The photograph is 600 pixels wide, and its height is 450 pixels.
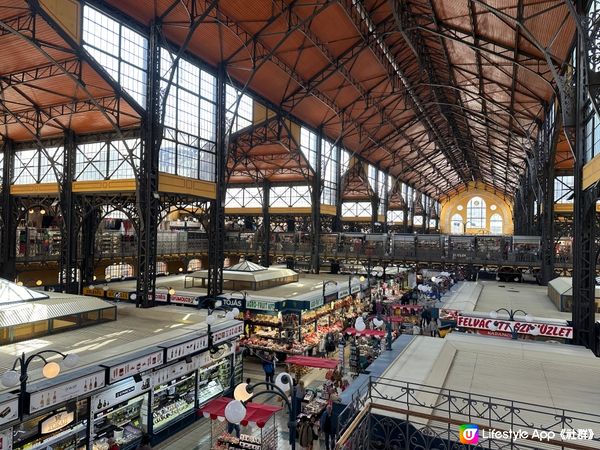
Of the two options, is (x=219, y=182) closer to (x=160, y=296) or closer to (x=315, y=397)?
(x=160, y=296)

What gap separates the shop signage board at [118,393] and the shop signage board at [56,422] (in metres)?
0.55

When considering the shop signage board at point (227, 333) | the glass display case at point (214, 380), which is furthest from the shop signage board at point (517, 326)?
the glass display case at point (214, 380)

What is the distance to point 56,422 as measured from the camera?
31.4ft

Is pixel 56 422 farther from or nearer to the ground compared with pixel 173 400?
farther from the ground

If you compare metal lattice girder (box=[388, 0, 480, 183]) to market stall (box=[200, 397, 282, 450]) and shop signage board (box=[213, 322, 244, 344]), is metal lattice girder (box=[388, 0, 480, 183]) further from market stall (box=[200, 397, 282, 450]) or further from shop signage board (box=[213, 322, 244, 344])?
market stall (box=[200, 397, 282, 450])

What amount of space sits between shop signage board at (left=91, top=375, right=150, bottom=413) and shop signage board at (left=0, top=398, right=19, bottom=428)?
2189 mm

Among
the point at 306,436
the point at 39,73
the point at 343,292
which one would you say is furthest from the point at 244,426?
the point at 39,73

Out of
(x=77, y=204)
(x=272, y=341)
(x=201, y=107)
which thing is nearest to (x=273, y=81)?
(x=201, y=107)

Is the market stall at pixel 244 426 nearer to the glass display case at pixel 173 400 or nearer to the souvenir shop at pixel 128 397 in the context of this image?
the glass display case at pixel 173 400

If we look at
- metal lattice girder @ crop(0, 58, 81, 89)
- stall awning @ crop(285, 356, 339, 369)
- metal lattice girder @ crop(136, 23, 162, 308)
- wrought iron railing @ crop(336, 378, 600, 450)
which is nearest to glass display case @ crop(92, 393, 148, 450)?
stall awning @ crop(285, 356, 339, 369)

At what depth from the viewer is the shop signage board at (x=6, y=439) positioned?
829cm

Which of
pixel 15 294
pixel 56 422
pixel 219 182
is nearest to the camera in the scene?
pixel 56 422

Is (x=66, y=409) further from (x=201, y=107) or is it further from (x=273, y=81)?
(x=273, y=81)

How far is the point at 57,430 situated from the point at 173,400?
3981mm
